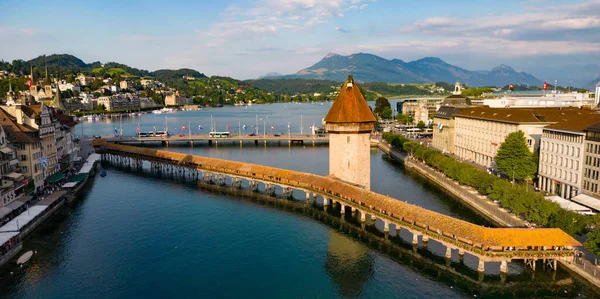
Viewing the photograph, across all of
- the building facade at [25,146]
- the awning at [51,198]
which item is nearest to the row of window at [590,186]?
the awning at [51,198]

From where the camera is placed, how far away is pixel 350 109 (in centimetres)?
4847

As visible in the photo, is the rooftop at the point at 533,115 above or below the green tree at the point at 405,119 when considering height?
above

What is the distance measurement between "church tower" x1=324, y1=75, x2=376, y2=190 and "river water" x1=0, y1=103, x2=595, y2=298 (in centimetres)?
518

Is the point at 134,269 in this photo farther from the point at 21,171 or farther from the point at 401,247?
the point at 21,171

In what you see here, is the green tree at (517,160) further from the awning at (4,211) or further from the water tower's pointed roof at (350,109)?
the awning at (4,211)

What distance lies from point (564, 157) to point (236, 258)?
34.7 m

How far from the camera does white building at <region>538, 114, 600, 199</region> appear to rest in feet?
148

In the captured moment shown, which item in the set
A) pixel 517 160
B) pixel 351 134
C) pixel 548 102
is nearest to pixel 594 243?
pixel 517 160

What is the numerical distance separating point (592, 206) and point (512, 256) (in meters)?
13.4

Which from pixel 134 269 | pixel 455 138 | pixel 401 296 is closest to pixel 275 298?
pixel 401 296

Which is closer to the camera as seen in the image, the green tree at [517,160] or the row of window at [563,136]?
the row of window at [563,136]

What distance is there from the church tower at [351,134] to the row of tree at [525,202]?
42.2 ft

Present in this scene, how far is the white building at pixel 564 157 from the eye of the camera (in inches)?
1771

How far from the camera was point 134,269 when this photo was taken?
3431 cm
